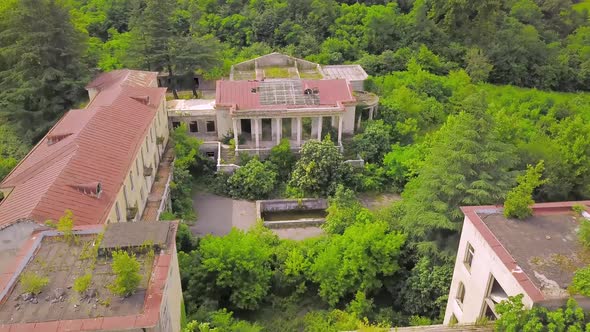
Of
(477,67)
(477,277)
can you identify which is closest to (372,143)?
(477,277)

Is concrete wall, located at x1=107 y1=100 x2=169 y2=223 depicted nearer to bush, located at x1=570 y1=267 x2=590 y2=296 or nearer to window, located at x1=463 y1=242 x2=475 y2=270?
window, located at x1=463 y1=242 x2=475 y2=270

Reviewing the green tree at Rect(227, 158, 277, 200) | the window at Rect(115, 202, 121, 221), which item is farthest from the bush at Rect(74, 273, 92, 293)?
the green tree at Rect(227, 158, 277, 200)

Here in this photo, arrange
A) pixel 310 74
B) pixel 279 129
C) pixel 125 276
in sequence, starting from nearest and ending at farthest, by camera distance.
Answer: pixel 125 276
pixel 279 129
pixel 310 74

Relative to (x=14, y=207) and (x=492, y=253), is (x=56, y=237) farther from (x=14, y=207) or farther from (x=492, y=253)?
(x=492, y=253)

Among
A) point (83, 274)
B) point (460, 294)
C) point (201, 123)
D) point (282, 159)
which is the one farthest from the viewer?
point (201, 123)

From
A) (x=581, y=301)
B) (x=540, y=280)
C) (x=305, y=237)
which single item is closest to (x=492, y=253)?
(x=540, y=280)

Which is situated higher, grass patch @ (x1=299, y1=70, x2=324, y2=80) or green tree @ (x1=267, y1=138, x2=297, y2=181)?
grass patch @ (x1=299, y1=70, x2=324, y2=80)

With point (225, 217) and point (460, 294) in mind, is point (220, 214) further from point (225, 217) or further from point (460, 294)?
point (460, 294)
